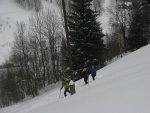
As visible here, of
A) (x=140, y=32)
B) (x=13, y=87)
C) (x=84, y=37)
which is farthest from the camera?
(x=13, y=87)

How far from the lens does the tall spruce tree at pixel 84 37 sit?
30.3 metres

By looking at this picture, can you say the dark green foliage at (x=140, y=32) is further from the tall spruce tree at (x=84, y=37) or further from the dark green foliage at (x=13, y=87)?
the dark green foliage at (x=13, y=87)

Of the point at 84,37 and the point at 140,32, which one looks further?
the point at 140,32

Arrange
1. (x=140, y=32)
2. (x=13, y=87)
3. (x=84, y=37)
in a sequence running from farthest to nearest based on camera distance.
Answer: (x=13, y=87) < (x=140, y=32) < (x=84, y=37)

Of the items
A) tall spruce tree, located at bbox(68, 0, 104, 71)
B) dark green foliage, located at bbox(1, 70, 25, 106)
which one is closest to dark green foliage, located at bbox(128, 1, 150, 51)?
tall spruce tree, located at bbox(68, 0, 104, 71)

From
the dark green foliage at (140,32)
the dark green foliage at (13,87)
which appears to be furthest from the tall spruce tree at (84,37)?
the dark green foliage at (13,87)

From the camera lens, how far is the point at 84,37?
30.6m

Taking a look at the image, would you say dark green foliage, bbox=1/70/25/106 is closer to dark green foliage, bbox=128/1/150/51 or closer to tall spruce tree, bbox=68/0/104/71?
tall spruce tree, bbox=68/0/104/71

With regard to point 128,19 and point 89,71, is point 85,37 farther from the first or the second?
point 128,19

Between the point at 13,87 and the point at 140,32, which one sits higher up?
the point at 140,32

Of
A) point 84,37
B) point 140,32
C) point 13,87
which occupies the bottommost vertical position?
point 13,87

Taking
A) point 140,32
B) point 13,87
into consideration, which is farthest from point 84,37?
point 13,87

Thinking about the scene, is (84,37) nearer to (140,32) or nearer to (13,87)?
(140,32)

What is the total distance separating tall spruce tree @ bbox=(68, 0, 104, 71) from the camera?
30281 millimetres
